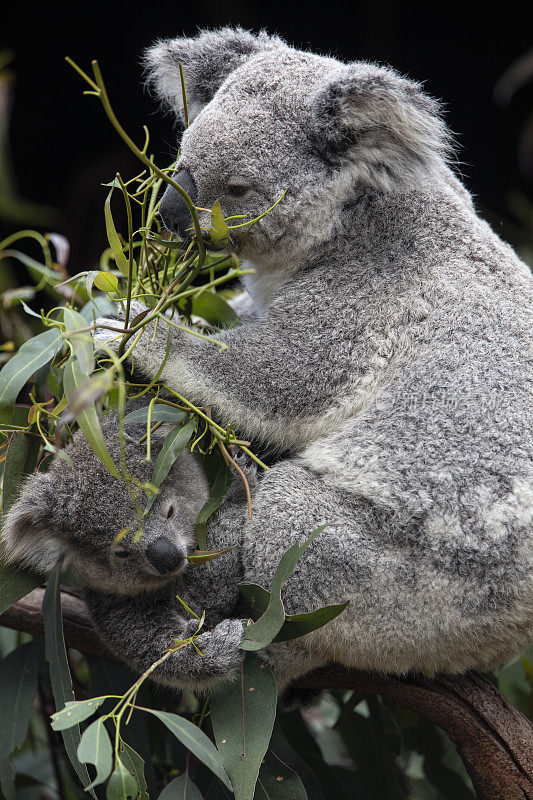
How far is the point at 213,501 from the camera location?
168 cm

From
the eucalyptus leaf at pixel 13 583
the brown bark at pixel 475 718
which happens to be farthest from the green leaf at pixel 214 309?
the brown bark at pixel 475 718

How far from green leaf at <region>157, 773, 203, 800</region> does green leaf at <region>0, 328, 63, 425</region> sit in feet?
2.97

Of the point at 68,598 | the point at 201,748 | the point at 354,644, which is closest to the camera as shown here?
the point at 201,748

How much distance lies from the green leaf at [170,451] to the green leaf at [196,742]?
425mm

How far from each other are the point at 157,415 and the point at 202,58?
112cm

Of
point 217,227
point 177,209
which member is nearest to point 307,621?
point 217,227

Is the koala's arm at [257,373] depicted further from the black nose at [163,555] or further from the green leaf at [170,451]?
the black nose at [163,555]

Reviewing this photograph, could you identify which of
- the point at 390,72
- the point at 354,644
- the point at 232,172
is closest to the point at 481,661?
the point at 354,644

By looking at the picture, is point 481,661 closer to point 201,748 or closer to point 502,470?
point 502,470

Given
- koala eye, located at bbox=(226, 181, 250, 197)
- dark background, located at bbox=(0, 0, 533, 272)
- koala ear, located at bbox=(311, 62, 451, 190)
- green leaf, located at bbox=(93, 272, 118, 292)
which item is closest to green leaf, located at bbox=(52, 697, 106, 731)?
green leaf, located at bbox=(93, 272, 118, 292)

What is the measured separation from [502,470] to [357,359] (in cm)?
44

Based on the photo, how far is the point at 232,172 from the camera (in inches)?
71.1

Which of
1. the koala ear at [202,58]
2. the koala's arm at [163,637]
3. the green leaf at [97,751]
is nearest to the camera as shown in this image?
the green leaf at [97,751]

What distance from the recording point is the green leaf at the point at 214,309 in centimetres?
205
